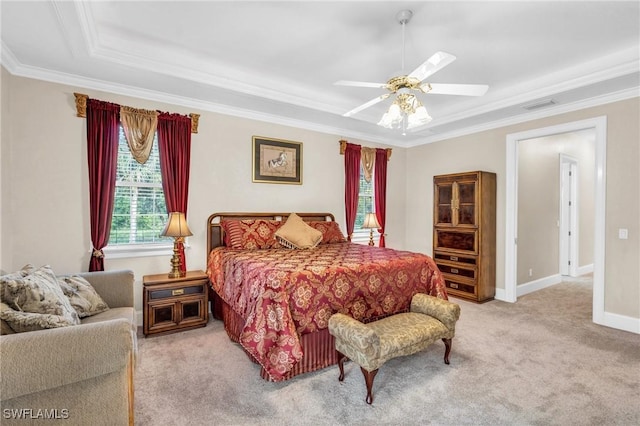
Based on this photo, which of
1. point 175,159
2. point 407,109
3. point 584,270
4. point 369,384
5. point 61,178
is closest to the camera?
point 369,384

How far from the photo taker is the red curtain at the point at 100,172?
10.8 feet

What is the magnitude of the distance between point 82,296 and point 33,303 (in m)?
0.65

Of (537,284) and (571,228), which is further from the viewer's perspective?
(571,228)

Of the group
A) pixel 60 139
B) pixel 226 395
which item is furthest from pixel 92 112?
pixel 226 395

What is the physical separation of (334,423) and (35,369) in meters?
1.61

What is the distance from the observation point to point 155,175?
12.3 ft

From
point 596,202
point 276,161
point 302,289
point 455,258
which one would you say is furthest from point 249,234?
point 596,202

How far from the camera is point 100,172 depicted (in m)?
3.31

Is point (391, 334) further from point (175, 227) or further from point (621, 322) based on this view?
point (621, 322)

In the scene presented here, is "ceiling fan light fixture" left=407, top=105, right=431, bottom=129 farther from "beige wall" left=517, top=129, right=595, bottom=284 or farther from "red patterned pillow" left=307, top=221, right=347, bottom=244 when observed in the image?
"beige wall" left=517, top=129, right=595, bottom=284

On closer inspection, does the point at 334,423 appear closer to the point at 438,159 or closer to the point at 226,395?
the point at 226,395

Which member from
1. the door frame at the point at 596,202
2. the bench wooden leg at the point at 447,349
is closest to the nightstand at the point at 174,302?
the bench wooden leg at the point at 447,349

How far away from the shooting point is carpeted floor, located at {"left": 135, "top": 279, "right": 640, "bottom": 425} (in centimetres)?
199

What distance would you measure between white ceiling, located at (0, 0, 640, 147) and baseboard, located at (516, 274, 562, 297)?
8.82ft
